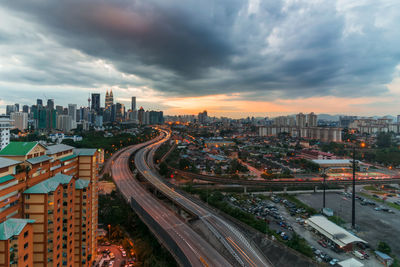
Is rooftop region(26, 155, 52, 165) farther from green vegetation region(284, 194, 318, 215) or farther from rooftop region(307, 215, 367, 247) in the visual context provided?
green vegetation region(284, 194, 318, 215)

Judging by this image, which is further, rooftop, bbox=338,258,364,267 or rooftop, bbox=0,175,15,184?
rooftop, bbox=338,258,364,267

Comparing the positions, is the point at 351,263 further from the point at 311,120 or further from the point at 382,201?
the point at 311,120

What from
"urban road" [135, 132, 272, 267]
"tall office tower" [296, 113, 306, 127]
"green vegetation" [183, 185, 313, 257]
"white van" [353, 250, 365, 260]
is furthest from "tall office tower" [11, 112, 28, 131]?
"tall office tower" [296, 113, 306, 127]

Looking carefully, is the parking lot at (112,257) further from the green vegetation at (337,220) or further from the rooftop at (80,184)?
the green vegetation at (337,220)

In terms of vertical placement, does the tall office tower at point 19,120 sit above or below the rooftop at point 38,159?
above

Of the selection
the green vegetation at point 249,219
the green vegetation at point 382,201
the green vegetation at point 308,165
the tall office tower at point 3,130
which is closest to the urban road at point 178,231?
the green vegetation at point 249,219

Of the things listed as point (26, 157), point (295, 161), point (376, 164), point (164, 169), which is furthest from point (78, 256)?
point (376, 164)
